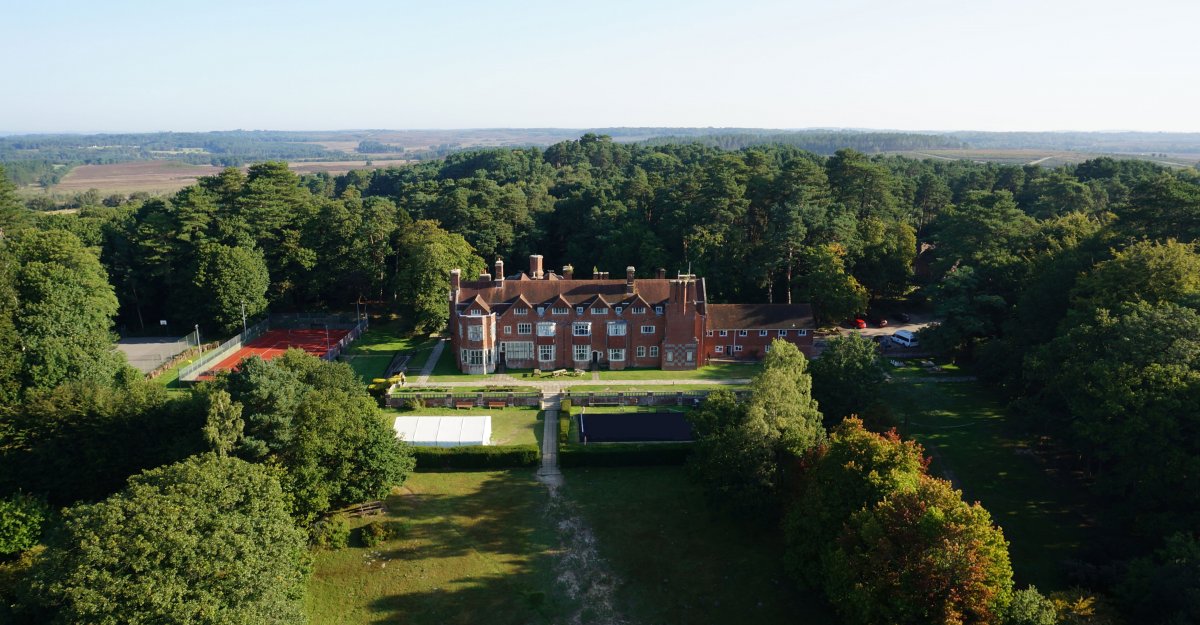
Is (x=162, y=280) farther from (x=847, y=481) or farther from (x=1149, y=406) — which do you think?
(x=1149, y=406)

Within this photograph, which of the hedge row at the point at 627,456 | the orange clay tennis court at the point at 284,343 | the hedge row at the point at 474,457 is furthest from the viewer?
the orange clay tennis court at the point at 284,343

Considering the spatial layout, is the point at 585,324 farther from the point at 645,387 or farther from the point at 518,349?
the point at 645,387

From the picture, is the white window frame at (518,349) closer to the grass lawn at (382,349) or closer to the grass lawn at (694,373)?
the grass lawn at (694,373)

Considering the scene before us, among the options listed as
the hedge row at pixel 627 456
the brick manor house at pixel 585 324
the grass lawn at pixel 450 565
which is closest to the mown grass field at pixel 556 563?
the grass lawn at pixel 450 565

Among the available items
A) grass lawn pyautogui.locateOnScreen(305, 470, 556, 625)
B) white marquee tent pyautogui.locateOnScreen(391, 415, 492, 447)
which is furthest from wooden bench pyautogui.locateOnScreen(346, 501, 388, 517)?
white marquee tent pyautogui.locateOnScreen(391, 415, 492, 447)

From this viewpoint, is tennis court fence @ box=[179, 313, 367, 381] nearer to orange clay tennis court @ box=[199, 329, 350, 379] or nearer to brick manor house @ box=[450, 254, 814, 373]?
orange clay tennis court @ box=[199, 329, 350, 379]

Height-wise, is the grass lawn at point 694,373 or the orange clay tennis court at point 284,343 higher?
the orange clay tennis court at point 284,343

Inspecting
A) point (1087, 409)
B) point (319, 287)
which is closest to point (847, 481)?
point (1087, 409)
